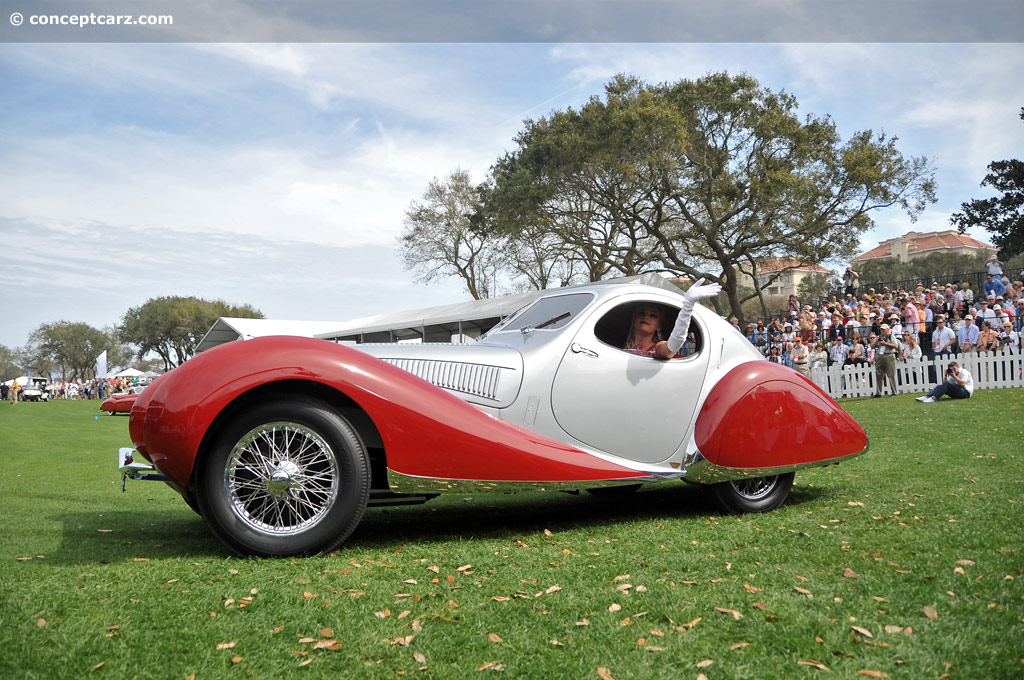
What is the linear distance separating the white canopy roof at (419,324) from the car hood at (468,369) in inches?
599

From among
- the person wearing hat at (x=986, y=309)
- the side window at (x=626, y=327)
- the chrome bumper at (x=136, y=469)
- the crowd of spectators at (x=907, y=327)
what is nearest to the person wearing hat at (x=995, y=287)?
the crowd of spectators at (x=907, y=327)

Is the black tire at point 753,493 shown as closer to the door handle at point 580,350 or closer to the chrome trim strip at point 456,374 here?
the door handle at point 580,350

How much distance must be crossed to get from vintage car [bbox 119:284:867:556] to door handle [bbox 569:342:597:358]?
1 centimetres

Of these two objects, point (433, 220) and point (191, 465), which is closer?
point (191, 465)

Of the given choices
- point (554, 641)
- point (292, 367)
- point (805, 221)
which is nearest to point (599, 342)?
point (292, 367)

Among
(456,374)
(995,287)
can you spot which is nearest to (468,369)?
(456,374)

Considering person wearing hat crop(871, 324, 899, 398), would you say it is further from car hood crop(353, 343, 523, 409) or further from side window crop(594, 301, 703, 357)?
car hood crop(353, 343, 523, 409)

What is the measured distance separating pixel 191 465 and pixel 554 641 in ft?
8.44

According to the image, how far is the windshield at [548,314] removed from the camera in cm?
631

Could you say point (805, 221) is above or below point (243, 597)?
above

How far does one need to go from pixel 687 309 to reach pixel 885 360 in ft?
50.3

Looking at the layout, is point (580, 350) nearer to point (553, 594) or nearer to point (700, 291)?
point (700, 291)

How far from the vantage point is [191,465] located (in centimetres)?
472

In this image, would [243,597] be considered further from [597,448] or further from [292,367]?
[597,448]
